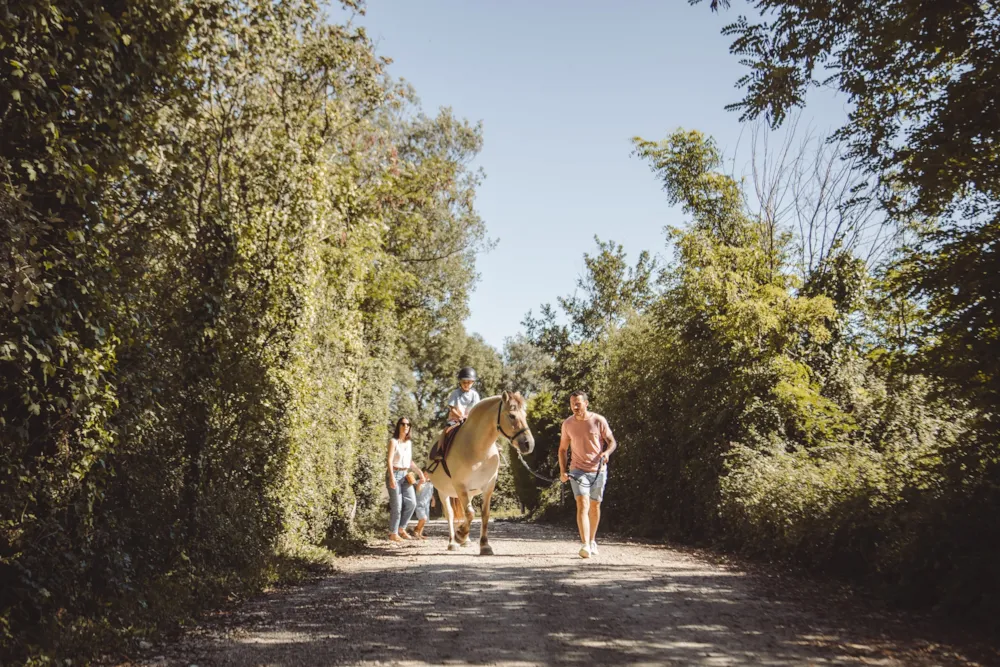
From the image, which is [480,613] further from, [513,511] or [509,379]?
[509,379]

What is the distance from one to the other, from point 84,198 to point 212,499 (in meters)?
4.40

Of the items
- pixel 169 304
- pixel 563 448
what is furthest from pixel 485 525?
pixel 169 304

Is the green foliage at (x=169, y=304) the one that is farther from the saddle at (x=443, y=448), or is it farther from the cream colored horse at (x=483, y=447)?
the cream colored horse at (x=483, y=447)

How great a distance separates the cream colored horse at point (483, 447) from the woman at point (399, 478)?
77.8 inches

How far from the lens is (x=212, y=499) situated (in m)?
8.45

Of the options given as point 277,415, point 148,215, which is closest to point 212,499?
point 277,415

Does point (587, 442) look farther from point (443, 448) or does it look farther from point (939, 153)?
point (939, 153)

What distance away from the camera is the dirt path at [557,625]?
5215 mm

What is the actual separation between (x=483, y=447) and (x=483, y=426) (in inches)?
13.4

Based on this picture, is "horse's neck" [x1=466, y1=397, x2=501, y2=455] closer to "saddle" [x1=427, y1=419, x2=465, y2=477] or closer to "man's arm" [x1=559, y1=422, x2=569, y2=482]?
"saddle" [x1=427, y1=419, x2=465, y2=477]

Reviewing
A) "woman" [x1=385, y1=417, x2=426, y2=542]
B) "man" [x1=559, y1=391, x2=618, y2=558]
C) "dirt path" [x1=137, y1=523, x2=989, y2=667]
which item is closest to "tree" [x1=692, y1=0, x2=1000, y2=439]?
"dirt path" [x1=137, y1=523, x2=989, y2=667]

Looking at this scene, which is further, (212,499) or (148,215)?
(212,499)

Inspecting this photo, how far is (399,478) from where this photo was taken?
14.7 metres

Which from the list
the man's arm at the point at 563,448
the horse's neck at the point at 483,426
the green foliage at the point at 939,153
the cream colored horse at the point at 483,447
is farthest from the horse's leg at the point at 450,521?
the green foliage at the point at 939,153
